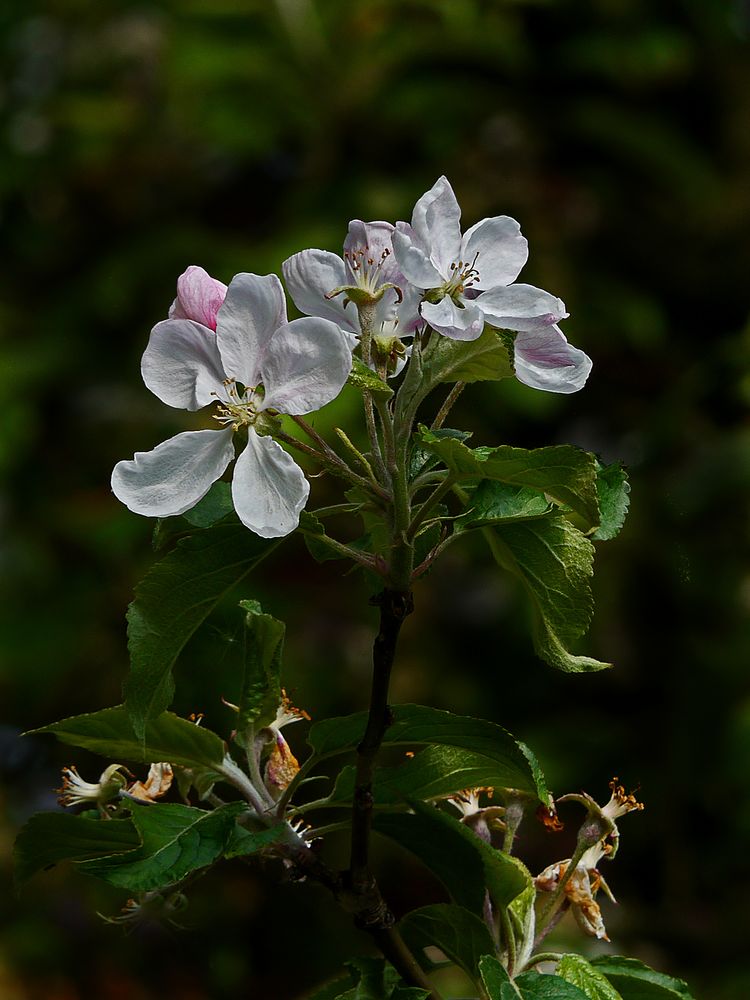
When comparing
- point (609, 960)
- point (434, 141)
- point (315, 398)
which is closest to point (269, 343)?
point (315, 398)

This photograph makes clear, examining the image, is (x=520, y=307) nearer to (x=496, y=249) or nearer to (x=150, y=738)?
(x=496, y=249)

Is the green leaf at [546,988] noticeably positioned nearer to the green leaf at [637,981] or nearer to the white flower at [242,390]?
the green leaf at [637,981]

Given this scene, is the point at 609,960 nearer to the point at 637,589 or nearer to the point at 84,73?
the point at 637,589

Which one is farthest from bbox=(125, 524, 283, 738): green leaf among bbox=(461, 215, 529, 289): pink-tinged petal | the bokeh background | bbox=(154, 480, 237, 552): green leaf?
the bokeh background

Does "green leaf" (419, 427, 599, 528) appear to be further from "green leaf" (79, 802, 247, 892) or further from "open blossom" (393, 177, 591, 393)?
Answer: "green leaf" (79, 802, 247, 892)

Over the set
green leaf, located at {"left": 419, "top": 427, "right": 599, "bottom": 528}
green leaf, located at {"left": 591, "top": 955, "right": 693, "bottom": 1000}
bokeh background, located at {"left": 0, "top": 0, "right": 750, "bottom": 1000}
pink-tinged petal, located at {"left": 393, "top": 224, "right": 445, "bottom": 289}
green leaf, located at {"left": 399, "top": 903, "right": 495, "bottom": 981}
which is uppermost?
pink-tinged petal, located at {"left": 393, "top": 224, "right": 445, "bottom": 289}

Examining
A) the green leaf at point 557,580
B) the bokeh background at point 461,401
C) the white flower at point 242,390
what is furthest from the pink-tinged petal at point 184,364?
the bokeh background at point 461,401
